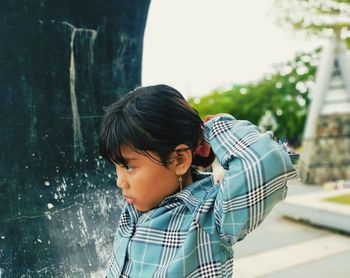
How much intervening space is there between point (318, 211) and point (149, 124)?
15.1 feet

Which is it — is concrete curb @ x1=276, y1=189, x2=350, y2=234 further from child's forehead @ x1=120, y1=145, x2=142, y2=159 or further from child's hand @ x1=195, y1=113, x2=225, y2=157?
child's forehead @ x1=120, y1=145, x2=142, y2=159

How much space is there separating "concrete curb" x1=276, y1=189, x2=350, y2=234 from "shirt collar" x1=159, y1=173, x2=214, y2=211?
13.0ft

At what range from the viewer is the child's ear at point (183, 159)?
1107 millimetres

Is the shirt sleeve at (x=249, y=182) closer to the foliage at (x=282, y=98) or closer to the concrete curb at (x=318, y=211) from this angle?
the concrete curb at (x=318, y=211)

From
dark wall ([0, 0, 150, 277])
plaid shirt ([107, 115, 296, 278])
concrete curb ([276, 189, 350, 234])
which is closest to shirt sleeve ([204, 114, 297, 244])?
plaid shirt ([107, 115, 296, 278])

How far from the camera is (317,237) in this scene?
15.4 feet

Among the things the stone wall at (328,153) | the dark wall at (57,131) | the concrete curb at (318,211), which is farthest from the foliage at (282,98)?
the dark wall at (57,131)

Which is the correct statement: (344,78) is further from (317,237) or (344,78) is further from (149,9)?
(149,9)

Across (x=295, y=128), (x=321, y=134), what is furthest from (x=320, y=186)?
(x=295, y=128)

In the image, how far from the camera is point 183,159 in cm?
112

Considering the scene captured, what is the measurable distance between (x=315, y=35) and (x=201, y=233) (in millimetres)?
9126

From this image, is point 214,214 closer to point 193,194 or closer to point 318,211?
point 193,194

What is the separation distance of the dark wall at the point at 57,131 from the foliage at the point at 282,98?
62.9ft

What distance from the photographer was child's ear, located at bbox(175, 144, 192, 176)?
1.11 meters
